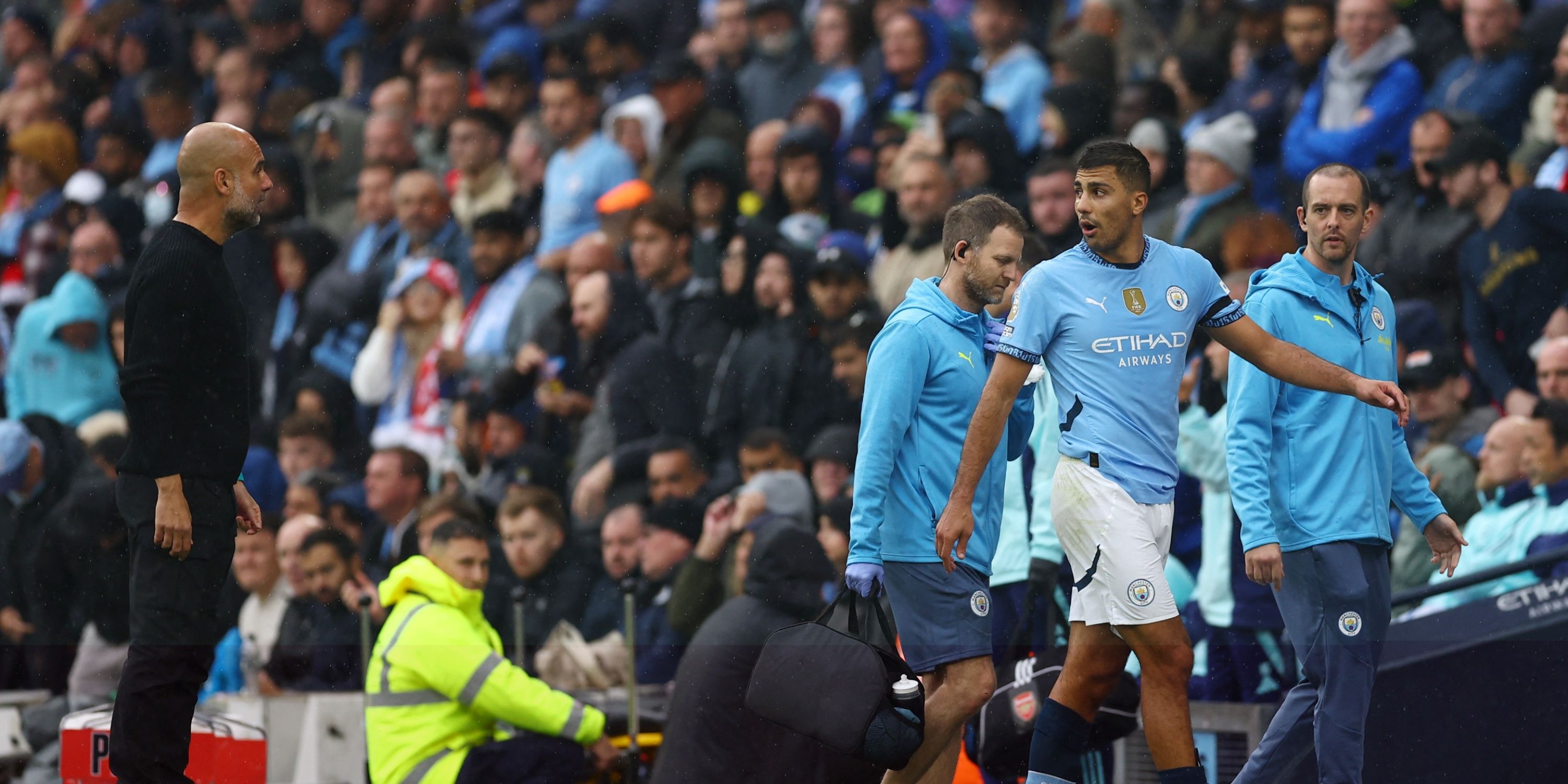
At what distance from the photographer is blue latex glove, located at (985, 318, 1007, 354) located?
653 cm

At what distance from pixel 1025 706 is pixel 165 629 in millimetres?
3054

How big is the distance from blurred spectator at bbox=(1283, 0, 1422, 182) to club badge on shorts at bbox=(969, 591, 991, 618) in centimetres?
532

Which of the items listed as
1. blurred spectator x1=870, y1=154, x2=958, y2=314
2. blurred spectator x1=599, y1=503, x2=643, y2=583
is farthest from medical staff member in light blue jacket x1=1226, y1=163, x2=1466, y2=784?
blurred spectator x1=599, y1=503, x2=643, y2=583

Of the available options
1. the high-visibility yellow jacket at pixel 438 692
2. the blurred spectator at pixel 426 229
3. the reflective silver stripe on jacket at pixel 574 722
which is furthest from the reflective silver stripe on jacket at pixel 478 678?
the blurred spectator at pixel 426 229

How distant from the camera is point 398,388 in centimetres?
1364

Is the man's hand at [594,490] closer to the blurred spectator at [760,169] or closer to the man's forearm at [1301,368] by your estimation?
the blurred spectator at [760,169]

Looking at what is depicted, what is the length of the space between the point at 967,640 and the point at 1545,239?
4664mm

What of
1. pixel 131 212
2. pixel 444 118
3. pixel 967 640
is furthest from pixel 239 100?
pixel 967 640

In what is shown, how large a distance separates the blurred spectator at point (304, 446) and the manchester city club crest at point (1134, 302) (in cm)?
807

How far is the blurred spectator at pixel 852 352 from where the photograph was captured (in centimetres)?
1055

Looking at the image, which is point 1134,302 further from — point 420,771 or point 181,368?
point 420,771

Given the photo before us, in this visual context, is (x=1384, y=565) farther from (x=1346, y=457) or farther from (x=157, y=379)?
(x=157, y=379)

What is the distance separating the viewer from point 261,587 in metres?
11.6

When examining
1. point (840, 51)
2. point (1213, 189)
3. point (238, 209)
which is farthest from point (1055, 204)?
point (238, 209)
